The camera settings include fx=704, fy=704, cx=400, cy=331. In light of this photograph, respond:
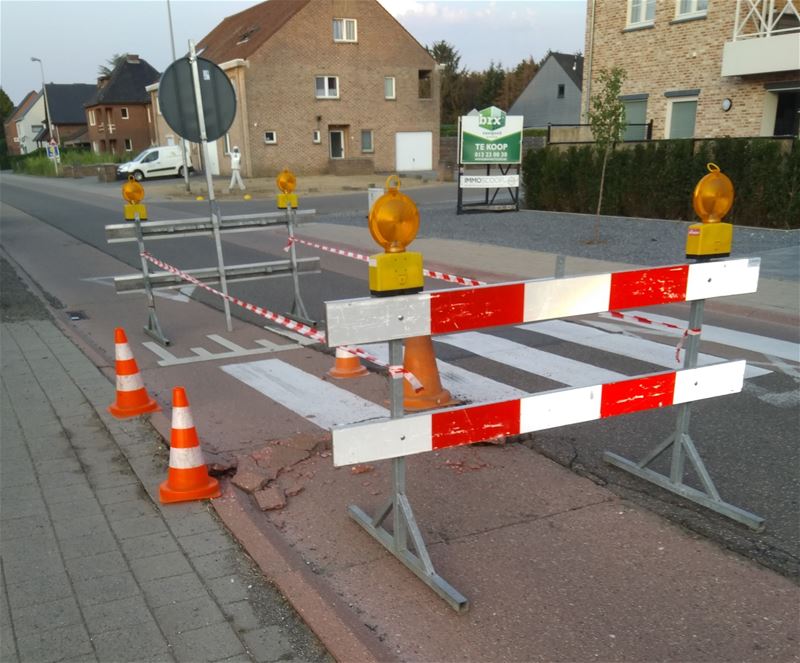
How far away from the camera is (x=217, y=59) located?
4434cm

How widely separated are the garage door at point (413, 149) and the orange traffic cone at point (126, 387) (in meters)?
42.5

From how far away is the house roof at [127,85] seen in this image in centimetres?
6544

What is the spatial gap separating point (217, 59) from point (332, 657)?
153 feet

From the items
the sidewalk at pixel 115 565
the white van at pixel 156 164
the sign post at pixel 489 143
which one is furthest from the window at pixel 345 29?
the sidewalk at pixel 115 565

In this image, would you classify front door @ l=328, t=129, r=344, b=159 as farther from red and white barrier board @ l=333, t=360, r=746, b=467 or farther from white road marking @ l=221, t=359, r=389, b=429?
red and white barrier board @ l=333, t=360, r=746, b=467

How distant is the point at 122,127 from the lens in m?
66.2

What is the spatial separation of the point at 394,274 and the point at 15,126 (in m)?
122

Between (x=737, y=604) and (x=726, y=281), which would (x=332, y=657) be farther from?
Answer: (x=726, y=281)

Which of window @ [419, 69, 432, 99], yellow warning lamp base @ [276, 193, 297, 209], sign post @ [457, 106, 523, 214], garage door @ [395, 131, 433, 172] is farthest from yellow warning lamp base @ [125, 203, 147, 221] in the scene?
window @ [419, 69, 432, 99]

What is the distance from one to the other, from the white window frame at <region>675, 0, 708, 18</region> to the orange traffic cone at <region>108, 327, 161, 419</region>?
2147 cm

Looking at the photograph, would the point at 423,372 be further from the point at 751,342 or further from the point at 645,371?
the point at 751,342

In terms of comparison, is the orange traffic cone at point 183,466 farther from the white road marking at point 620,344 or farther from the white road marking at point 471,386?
the white road marking at point 620,344

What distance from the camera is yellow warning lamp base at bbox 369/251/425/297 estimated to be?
3.03m

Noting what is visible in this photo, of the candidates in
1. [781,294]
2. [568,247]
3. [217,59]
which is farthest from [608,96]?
[217,59]
